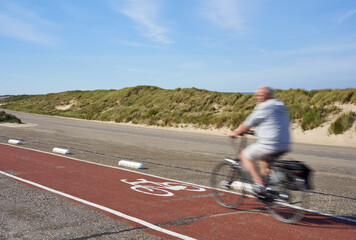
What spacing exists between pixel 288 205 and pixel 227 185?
3.67ft

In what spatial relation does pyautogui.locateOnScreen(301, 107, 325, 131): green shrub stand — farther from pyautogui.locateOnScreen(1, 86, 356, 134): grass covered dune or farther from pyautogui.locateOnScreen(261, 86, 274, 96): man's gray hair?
pyautogui.locateOnScreen(261, 86, 274, 96): man's gray hair

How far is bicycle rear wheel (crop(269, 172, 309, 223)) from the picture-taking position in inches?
222

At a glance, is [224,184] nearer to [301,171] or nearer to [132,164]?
[301,171]

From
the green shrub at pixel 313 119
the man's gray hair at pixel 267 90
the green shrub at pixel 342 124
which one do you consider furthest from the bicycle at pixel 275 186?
the green shrub at pixel 313 119

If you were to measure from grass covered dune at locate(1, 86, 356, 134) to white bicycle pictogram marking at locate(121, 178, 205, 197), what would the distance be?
66.7 ft

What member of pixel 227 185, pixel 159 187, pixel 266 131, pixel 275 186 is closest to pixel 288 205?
pixel 275 186

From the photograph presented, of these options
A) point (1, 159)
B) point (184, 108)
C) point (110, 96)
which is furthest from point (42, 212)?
point (110, 96)

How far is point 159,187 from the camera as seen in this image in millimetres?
8312

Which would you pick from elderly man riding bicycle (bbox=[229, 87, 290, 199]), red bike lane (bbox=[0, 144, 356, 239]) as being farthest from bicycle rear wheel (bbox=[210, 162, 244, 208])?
elderly man riding bicycle (bbox=[229, 87, 290, 199])

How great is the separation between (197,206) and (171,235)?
1.66 metres

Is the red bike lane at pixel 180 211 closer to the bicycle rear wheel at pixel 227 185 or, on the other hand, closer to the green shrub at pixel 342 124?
the bicycle rear wheel at pixel 227 185

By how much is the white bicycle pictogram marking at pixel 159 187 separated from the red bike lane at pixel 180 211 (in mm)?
92

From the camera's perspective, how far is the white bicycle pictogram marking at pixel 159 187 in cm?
777

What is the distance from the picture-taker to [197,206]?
6.67 m
